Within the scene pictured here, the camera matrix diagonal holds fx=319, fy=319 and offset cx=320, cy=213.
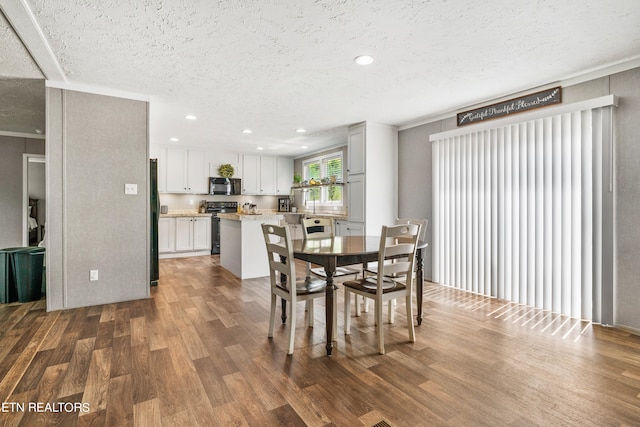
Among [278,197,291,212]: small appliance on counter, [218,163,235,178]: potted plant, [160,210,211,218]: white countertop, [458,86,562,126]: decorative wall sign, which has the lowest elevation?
[160,210,211,218]: white countertop

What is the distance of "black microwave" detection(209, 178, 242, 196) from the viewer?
23.8ft

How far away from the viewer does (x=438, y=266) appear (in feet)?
15.0

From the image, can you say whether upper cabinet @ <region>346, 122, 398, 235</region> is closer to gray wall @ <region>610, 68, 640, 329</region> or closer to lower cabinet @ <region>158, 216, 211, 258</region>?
gray wall @ <region>610, 68, 640, 329</region>

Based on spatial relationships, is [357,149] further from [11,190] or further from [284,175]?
[11,190]

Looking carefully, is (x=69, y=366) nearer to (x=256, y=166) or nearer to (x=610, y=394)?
(x=610, y=394)

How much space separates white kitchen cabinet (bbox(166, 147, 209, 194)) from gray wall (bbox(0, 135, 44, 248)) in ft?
7.64

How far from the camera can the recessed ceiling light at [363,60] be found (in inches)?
109

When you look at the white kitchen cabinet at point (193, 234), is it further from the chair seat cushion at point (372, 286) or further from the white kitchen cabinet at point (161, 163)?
the chair seat cushion at point (372, 286)

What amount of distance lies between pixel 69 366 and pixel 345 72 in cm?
325

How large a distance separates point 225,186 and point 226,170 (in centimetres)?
37

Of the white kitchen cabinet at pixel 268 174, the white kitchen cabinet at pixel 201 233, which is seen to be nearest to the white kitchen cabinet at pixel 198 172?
the white kitchen cabinet at pixel 201 233

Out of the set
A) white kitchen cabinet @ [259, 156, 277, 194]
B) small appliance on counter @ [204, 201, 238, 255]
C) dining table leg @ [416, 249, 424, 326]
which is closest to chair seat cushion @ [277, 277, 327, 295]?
dining table leg @ [416, 249, 424, 326]

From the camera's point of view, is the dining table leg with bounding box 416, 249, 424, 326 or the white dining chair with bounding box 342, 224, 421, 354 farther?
the dining table leg with bounding box 416, 249, 424, 326

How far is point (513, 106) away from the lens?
142 inches
